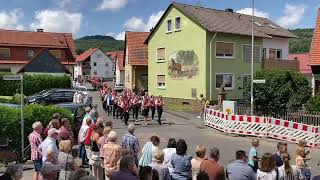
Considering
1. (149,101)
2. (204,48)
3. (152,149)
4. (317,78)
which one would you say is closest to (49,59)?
(204,48)

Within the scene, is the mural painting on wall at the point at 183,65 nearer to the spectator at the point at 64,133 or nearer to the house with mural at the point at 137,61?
the house with mural at the point at 137,61

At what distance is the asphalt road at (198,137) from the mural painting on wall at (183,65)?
8.14 m

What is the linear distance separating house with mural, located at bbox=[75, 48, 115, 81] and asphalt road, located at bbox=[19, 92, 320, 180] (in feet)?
275

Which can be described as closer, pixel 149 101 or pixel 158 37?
pixel 149 101

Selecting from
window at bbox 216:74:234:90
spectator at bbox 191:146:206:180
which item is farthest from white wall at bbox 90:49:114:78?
spectator at bbox 191:146:206:180

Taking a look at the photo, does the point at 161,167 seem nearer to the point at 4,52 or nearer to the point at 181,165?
the point at 181,165

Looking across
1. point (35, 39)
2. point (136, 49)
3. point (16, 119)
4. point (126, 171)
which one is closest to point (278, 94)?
point (16, 119)

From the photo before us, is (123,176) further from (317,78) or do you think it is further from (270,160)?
(317,78)

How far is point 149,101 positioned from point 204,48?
36.7 feet

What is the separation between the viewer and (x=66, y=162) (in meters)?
8.49

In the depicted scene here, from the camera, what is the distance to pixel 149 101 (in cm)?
2461

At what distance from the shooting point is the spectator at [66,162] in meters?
8.13

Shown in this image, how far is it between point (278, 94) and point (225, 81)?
37.2ft

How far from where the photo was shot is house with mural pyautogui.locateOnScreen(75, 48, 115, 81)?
111m
